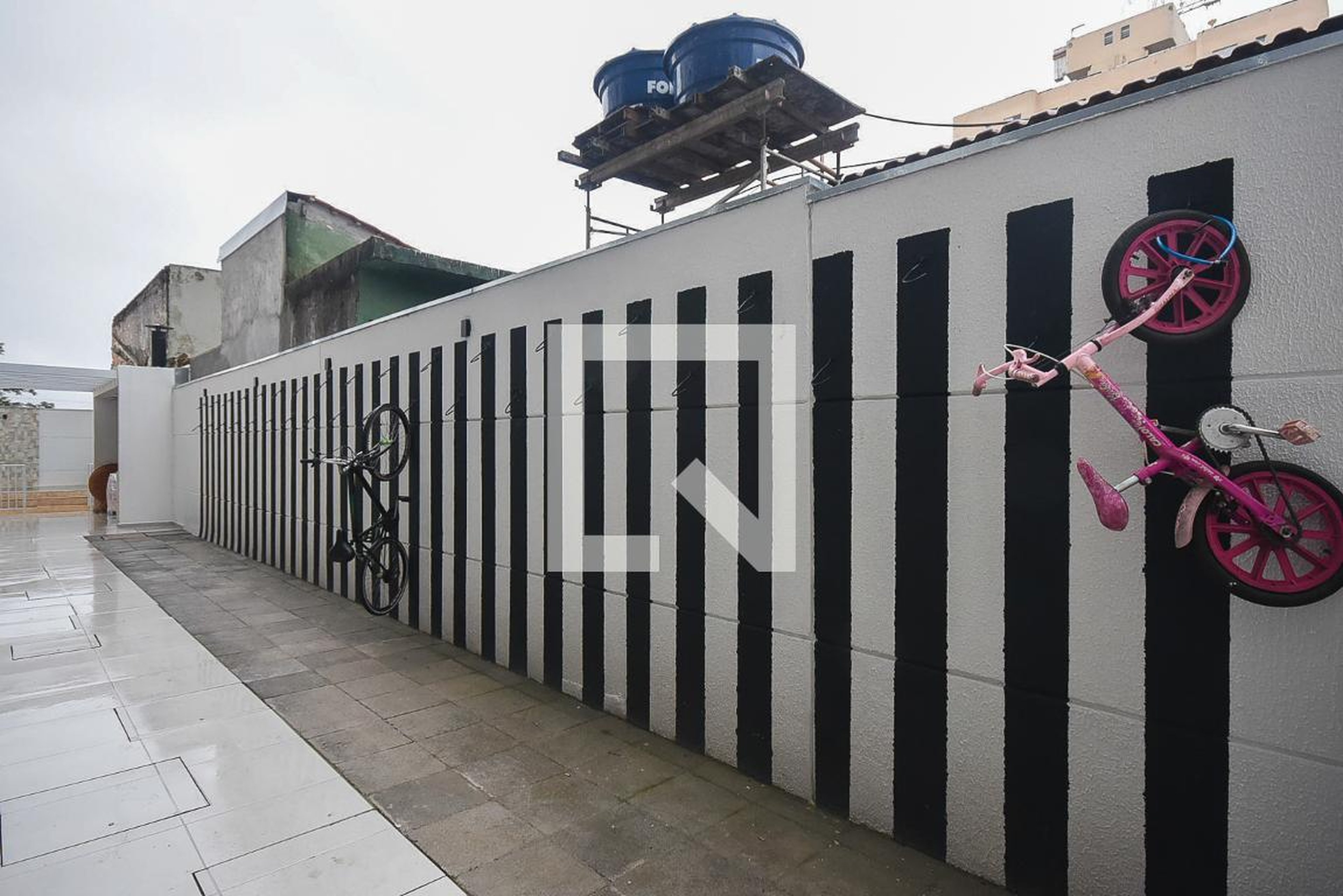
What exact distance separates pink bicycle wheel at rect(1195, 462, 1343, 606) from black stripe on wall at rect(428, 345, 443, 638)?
15.4ft

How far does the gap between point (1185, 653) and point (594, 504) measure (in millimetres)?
2777

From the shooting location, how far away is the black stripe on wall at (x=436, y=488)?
5.05 metres

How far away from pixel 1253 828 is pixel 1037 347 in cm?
144

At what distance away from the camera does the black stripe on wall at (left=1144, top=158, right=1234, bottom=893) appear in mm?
1760

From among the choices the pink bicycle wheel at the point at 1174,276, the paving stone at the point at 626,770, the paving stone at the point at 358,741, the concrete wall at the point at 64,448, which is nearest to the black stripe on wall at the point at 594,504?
the paving stone at the point at 626,770

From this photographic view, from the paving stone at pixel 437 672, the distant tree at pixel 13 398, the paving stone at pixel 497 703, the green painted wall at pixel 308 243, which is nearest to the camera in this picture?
the paving stone at pixel 497 703

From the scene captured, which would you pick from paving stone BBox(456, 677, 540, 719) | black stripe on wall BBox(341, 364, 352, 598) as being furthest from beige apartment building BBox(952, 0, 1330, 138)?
paving stone BBox(456, 677, 540, 719)

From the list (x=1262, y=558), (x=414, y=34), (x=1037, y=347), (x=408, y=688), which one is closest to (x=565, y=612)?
(x=408, y=688)

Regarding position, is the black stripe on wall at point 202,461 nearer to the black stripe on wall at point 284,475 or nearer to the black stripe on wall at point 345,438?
the black stripe on wall at point 284,475

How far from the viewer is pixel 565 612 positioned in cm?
397

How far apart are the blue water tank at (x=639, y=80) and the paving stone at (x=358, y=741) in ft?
13.8

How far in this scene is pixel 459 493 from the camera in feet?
16.0

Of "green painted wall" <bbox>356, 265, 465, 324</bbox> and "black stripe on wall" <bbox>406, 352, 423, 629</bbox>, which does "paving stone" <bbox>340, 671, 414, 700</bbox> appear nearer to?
"black stripe on wall" <bbox>406, 352, 423, 629</bbox>

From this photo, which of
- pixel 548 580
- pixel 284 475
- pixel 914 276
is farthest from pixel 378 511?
pixel 914 276
